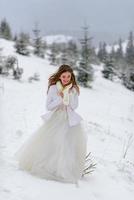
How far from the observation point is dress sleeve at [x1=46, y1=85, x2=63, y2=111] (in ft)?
24.5

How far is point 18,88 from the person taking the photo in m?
21.5

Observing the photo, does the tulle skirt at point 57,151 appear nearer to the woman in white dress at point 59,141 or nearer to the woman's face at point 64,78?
the woman in white dress at point 59,141

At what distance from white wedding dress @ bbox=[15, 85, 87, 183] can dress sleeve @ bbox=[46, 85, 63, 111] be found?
91mm

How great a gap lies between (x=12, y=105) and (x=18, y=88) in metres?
5.90

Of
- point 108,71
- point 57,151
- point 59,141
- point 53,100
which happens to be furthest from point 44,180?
point 108,71

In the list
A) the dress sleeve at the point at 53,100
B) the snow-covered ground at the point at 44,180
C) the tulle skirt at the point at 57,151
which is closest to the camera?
the snow-covered ground at the point at 44,180

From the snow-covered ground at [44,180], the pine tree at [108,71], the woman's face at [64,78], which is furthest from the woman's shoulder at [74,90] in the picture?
the pine tree at [108,71]

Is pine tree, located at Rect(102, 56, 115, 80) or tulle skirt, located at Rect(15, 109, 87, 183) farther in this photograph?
pine tree, located at Rect(102, 56, 115, 80)

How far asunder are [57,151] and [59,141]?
0.15 meters

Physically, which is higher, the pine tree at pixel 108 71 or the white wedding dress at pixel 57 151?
the white wedding dress at pixel 57 151

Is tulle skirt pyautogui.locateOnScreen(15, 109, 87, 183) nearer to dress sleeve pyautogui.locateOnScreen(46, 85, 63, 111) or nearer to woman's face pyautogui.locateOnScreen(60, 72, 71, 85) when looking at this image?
dress sleeve pyautogui.locateOnScreen(46, 85, 63, 111)

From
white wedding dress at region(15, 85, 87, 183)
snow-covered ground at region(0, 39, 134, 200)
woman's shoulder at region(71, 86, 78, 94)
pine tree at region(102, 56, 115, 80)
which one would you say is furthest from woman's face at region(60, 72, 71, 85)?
pine tree at region(102, 56, 115, 80)

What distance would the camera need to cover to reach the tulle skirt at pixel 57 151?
7.31 metres

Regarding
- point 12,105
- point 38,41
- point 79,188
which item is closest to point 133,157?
point 12,105
